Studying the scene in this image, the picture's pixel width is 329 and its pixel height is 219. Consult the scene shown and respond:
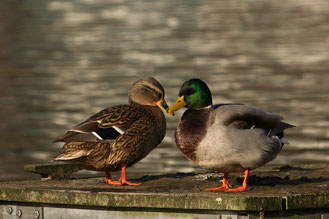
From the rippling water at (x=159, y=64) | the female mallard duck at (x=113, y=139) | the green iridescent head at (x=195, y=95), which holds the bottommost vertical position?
the rippling water at (x=159, y=64)

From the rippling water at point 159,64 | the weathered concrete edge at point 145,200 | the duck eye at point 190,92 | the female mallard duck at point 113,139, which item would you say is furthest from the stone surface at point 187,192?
the rippling water at point 159,64

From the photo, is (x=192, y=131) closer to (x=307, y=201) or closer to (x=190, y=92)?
(x=190, y=92)

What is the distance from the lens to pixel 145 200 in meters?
7.19

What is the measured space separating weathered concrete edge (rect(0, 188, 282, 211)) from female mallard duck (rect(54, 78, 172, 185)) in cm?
49

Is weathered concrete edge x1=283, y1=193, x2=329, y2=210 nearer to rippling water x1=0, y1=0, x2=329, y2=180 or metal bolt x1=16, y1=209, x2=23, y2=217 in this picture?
metal bolt x1=16, y1=209, x2=23, y2=217

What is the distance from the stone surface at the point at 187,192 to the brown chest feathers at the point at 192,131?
396mm

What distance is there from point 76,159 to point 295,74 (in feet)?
75.5

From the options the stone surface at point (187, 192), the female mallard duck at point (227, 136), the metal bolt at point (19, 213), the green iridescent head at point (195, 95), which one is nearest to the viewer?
the stone surface at point (187, 192)

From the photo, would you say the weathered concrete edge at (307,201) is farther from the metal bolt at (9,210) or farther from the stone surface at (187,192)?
the metal bolt at (9,210)

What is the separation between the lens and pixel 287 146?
17484 mm

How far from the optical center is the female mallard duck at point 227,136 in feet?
24.1

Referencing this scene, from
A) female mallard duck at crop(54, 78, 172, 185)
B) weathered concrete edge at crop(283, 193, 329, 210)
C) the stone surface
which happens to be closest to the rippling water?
the stone surface

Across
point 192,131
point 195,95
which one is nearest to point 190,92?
point 195,95

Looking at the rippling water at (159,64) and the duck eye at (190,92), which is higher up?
the duck eye at (190,92)
